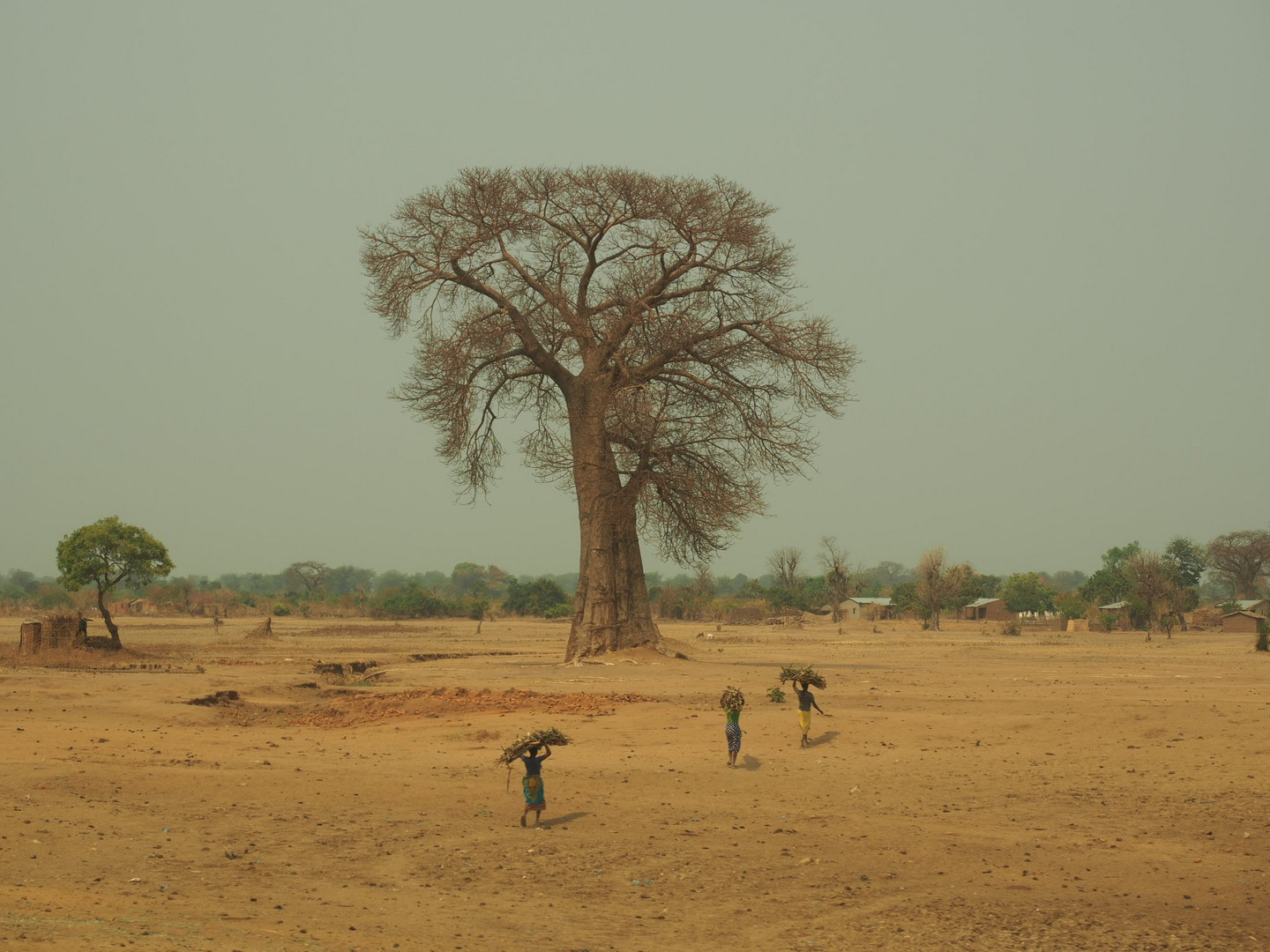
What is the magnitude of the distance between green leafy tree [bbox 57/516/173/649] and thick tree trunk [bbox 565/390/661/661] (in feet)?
36.3

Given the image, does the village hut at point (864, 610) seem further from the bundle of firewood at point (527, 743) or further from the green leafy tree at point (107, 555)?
the bundle of firewood at point (527, 743)

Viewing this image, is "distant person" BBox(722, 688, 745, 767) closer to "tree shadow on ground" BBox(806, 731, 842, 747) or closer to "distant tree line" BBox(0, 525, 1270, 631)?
"tree shadow on ground" BBox(806, 731, 842, 747)

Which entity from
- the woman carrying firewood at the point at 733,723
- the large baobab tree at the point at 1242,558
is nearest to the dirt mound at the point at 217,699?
the woman carrying firewood at the point at 733,723

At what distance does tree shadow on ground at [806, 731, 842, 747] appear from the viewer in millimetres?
13438

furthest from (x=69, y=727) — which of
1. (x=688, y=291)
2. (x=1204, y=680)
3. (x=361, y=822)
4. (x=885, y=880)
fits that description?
(x=1204, y=680)

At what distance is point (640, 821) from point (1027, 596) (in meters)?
70.6

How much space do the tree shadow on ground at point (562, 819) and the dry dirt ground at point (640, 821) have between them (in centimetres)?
3

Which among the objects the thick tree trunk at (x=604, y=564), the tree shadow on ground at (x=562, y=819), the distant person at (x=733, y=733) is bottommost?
the tree shadow on ground at (x=562, y=819)

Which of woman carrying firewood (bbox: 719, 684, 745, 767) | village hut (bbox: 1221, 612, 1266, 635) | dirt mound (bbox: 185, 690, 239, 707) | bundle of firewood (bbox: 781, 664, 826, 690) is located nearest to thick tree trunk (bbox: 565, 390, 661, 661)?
dirt mound (bbox: 185, 690, 239, 707)

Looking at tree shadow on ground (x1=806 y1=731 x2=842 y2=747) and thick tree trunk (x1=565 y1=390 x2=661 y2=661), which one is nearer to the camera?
tree shadow on ground (x1=806 y1=731 x2=842 y2=747)

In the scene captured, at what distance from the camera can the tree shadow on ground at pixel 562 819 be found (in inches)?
391

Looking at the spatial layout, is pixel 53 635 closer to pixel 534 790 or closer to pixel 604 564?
pixel 604 564

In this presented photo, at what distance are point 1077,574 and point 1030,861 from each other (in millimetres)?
203404

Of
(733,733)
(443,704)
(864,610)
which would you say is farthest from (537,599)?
(733,733)
